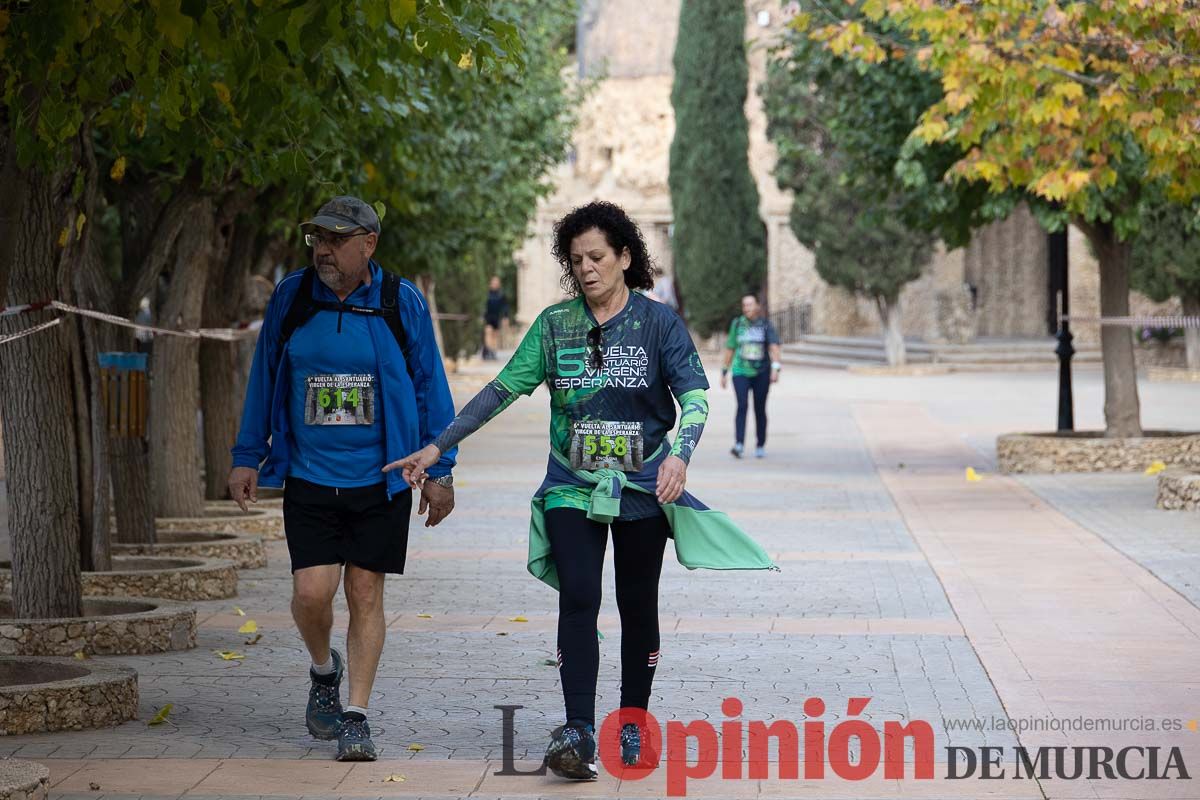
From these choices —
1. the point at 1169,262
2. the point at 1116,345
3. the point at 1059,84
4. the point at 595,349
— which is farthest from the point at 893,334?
the point at 595,349

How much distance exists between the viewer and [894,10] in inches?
582

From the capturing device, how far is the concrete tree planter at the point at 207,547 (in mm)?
11555

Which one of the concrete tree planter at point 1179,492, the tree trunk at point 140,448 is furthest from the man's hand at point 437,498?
the concrete tree planter at point 1179,492

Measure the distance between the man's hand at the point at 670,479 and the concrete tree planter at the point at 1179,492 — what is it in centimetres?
927

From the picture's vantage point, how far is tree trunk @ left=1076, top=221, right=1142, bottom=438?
18.7m

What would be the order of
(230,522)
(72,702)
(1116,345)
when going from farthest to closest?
(1116,345) < (230,522) < (72,702)

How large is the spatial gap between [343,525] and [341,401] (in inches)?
16.5

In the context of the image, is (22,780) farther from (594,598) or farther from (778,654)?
(778,654)

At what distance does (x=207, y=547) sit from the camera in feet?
38.4

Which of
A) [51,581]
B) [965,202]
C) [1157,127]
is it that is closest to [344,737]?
[51,581]

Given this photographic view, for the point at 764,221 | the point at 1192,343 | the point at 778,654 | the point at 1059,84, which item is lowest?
the point at 778,654

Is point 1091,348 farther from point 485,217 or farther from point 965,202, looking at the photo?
point 965,202

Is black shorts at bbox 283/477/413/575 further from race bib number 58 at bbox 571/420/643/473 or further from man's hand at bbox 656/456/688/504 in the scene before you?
man's hand at bbox 656/456/688/504

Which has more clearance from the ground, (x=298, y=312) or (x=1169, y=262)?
(x=1169, y=262)
